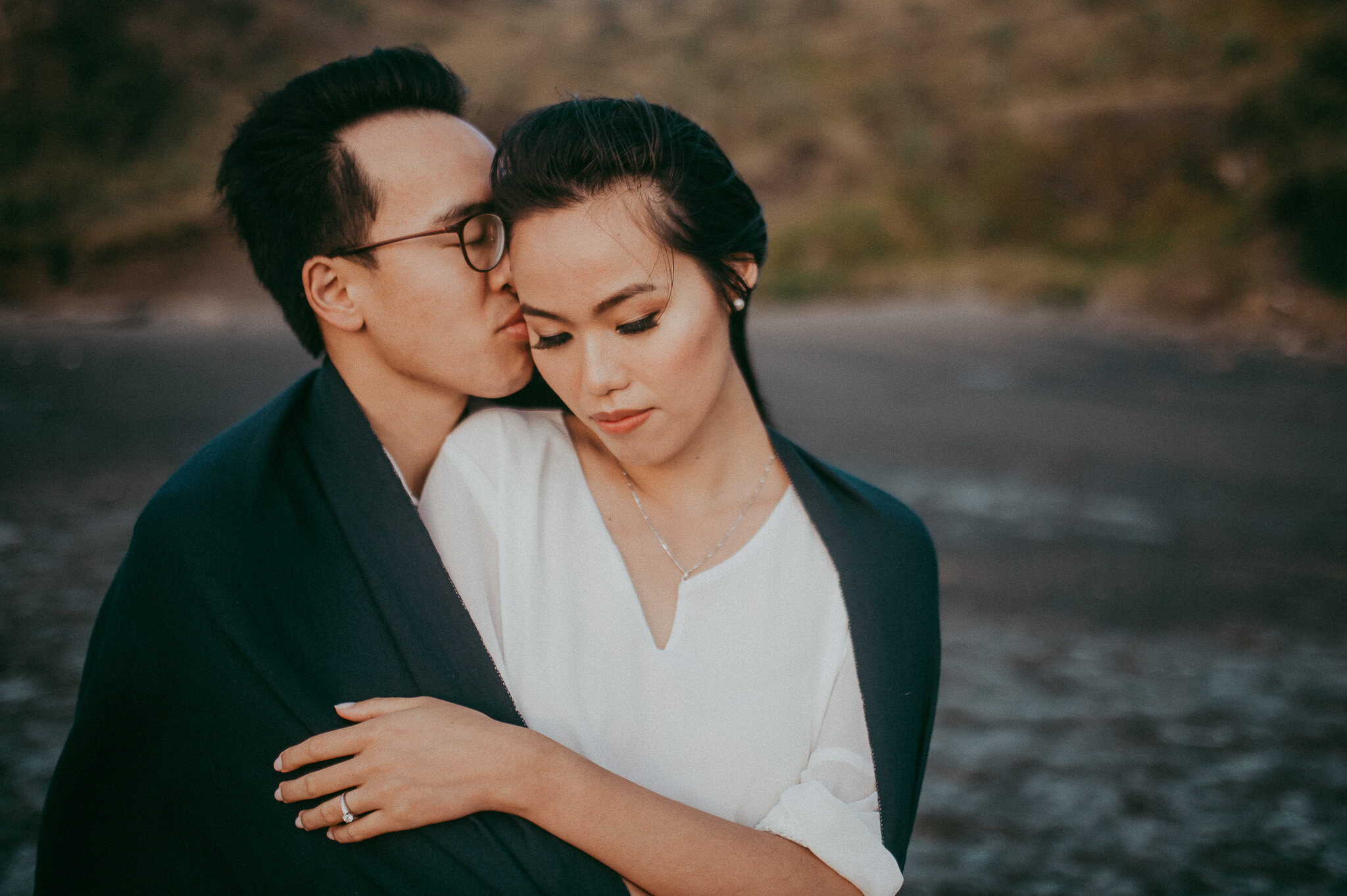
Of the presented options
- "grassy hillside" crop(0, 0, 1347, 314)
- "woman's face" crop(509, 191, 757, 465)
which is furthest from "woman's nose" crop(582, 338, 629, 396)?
"grassy hillside" crop(0, 0, 1347, 314)

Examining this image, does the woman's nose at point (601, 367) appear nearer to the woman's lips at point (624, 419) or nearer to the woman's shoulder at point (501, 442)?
the woman's lips at point (624, 419)

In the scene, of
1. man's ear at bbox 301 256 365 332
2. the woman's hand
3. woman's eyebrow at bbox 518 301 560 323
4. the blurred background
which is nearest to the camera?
the woman's hand

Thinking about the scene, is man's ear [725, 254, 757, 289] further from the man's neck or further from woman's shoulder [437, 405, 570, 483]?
the man's neck

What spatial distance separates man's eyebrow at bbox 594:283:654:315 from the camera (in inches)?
72.8

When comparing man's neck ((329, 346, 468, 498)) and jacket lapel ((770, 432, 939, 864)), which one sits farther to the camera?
man's neck ((329, 346, 468, 498))

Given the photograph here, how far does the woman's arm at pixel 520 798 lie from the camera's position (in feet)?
5.36

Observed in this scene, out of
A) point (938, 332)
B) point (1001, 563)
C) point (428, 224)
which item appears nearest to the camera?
point (428, 224)

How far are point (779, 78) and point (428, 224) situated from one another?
1141 inches

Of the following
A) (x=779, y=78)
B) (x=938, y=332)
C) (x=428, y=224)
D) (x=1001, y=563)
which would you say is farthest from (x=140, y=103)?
(x=428, y=224)

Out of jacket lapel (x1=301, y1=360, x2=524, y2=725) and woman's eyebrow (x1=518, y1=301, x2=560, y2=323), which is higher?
woman's eyebrow (x1=518, y1=301, x2=560, y2=323)

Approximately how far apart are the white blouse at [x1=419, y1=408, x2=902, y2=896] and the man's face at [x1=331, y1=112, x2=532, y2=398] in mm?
230

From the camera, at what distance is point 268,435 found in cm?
197

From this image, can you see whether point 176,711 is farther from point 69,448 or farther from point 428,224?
point 69,448

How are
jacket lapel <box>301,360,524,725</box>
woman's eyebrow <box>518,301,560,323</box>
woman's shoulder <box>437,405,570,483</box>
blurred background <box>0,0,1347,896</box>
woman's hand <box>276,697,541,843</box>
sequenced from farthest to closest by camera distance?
blurred background <box>0,0,1347,896</box> → woman's shoulder <box>437,405,570,483</box> → woman's eyebrow <box>518,301,560,323</box> → jacket lapel <box>301,360,524,725</box> → woman's hand <box>276,697,541,843</box>
